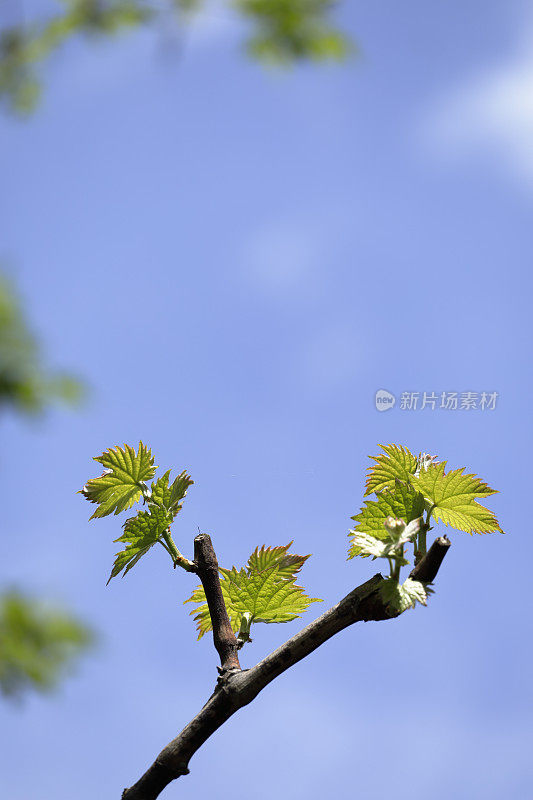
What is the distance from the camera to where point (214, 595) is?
2.12m

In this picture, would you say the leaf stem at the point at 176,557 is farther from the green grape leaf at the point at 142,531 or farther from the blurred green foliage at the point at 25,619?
the blurred green foliage at the point at 25,619

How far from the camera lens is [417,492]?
202 cm

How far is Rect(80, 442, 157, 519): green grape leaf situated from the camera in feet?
7.36

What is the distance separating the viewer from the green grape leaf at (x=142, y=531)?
2.17 m

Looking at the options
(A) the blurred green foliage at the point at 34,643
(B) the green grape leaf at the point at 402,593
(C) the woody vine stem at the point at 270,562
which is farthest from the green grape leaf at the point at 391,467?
(A) the blurred green foliage at the point at 34,643

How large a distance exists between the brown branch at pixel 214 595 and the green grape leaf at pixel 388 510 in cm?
44

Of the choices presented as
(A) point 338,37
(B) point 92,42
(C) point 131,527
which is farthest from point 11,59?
(C) point 131,527

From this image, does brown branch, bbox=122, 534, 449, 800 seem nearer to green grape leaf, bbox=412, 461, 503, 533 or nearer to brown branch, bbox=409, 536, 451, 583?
brown branch, bbox=409, 536, 451, 583

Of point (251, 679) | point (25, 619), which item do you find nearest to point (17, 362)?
point (25, 619)

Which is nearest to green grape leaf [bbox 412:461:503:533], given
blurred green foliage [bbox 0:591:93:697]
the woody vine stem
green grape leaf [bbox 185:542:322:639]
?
the woody vine stem

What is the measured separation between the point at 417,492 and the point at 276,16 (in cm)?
133

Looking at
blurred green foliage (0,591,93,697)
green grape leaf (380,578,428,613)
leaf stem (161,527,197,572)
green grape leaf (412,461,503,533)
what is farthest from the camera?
leaf stem (161,527,197,572)

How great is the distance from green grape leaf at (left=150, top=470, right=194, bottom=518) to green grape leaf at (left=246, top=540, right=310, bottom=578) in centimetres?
28

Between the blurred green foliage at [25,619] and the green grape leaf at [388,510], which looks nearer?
the blurred green foliage at [25,619]
